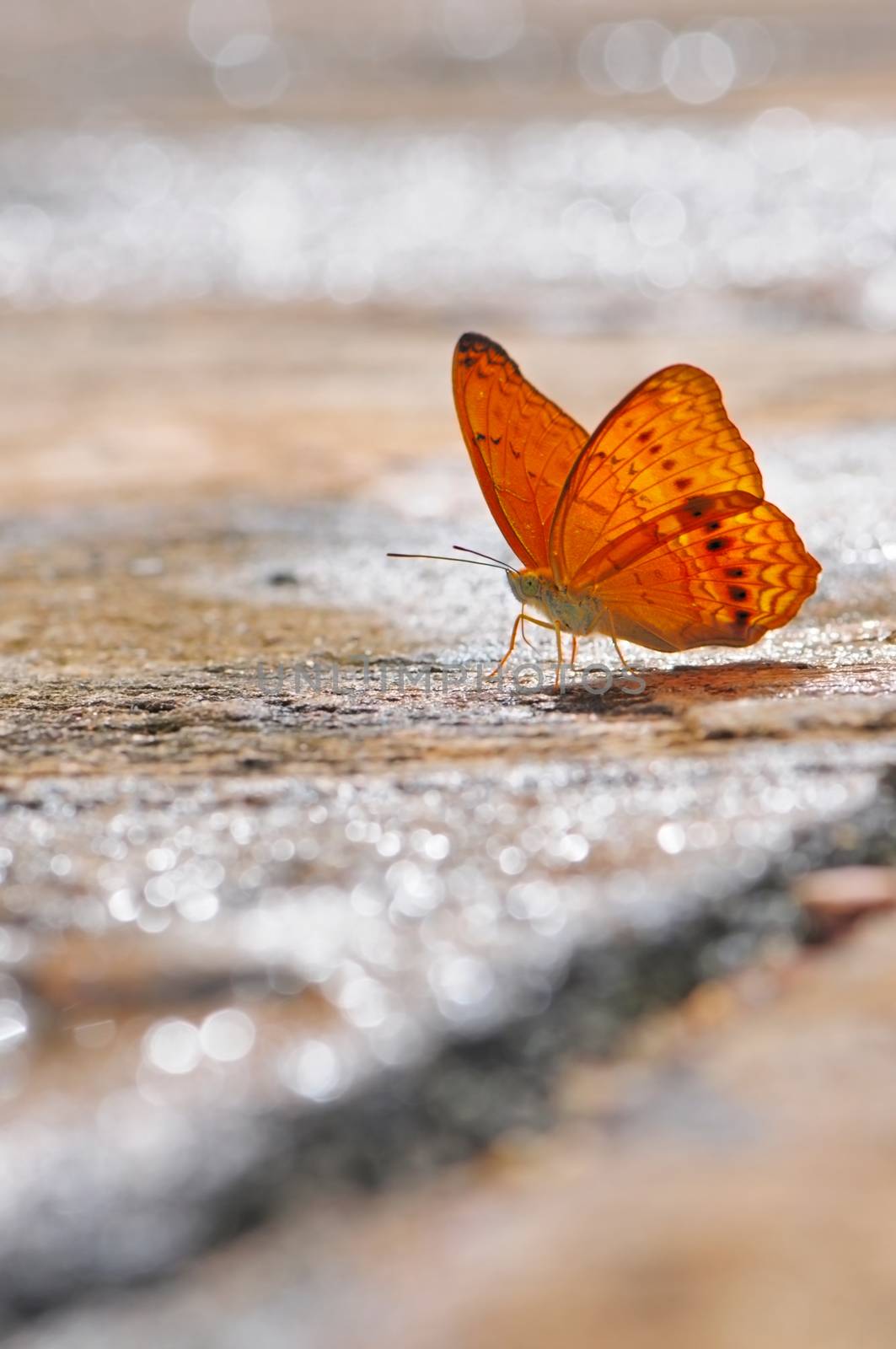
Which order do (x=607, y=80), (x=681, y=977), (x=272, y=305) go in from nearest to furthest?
(x=681, y=977) → (x=272, y=305) → (x=607, y=80)

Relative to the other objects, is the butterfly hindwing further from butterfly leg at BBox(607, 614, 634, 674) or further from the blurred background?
the blurred background

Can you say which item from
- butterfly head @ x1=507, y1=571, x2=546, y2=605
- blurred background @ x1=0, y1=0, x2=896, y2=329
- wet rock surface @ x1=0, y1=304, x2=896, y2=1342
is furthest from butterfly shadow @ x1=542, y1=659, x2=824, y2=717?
blurred background @ x1=0, y1=0, x2=896, y2=329

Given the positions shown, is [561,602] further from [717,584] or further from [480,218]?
[480,218]

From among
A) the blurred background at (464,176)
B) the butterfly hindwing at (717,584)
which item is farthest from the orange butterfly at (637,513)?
the blurred background at (464,176)

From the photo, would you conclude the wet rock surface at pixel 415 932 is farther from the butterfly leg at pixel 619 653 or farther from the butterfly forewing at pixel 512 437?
the butterfly forewing at pixel 512 437

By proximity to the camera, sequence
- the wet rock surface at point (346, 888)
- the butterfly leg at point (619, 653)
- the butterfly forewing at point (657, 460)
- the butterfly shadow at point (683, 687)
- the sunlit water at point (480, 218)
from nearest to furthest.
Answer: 1. the wet rock surface at point (346, 888)
2. the butterfly shadow at point (683, 687)
3. the butterfly forewing at point (657, 460)
4. the butterfly leg at point (619, 653)
5. the sunlit water at point (480, 218)

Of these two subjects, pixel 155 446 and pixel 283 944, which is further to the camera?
pixel 155 446

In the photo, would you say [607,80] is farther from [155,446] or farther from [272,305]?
[155,446]

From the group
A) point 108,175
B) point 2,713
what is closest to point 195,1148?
point 2,713
